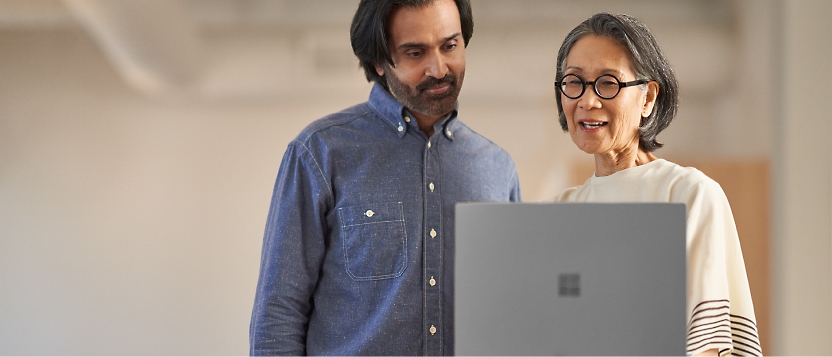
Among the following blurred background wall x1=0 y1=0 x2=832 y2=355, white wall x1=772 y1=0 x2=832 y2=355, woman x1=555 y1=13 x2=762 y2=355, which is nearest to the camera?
woman x1=555 y1=13 x2=762 y2=355

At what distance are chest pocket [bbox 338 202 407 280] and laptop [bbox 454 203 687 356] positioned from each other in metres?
0.60

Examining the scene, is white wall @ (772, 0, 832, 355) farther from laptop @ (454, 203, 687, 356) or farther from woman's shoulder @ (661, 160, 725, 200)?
laptop @ (454, 203, 687, 356)

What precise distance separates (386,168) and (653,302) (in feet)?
2.58

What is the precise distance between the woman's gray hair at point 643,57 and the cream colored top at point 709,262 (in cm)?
10

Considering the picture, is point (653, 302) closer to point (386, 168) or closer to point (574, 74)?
point (574, 74)

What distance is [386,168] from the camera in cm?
158

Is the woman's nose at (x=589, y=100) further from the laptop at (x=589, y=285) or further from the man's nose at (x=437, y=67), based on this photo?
the man's nose at (x=437, y=67)

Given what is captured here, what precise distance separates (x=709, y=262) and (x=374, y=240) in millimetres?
730

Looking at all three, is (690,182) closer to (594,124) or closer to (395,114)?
(594,124)

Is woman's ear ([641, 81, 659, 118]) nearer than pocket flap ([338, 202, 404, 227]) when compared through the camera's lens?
Yes

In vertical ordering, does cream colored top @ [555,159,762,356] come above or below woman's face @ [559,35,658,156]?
below

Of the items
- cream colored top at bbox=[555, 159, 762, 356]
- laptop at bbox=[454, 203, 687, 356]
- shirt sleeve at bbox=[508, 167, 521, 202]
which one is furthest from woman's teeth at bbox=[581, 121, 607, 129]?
shirt sleeve at bbox=[508, 167, 521, 202]

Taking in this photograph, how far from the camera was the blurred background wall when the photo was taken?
355cm

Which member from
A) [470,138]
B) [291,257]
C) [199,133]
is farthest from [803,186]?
[199,133]
